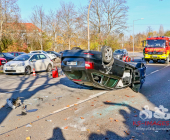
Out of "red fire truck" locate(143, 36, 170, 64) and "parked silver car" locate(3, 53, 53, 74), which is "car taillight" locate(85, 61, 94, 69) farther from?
"red fire truck" locate(143, 36, 170, 64)

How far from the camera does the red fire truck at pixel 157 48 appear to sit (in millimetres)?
20039

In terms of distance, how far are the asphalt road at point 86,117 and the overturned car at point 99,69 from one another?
0.54 m

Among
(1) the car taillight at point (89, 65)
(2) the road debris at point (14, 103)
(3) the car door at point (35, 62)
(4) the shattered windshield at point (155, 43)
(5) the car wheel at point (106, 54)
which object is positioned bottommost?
(2) the road debris at point (14, 103)

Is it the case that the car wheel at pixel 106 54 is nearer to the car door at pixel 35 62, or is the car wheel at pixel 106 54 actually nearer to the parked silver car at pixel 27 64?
→ the parked silver car at pixel 27 64

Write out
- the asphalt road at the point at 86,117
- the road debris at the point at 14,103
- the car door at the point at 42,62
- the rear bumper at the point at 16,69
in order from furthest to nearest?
the car door at the point at 42,62 → the rear bumper at the point at 16,69 → the road debris at the point at 14,103 → the asphalt road at the point at 86,117

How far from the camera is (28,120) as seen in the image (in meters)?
4.47

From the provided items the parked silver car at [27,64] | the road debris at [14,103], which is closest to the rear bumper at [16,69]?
the parked silver car at [27,64]

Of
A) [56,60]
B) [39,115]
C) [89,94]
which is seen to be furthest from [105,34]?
[39,115]

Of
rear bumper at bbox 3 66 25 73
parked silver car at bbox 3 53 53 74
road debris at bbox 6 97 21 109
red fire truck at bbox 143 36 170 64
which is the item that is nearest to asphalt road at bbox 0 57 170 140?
road debris at bbox 6 97 21 109

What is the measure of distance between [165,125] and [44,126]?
2662mm

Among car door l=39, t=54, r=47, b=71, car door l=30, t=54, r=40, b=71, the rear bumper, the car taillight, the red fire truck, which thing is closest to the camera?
the car taillight

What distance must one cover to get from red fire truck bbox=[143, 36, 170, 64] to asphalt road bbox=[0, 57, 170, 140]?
46.6 feet

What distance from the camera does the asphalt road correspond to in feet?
12.1

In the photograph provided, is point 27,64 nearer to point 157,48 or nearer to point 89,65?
point 89,65
